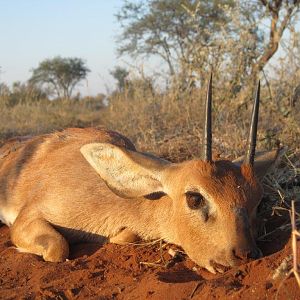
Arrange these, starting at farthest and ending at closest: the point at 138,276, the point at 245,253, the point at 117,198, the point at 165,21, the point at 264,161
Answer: the point at 165,21 → the point at 117,198 → the point at 264,161 → the point at 138,276 → the point at 245,253

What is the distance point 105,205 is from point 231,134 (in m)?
3.46

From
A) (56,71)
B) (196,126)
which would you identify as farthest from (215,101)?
(56,71)

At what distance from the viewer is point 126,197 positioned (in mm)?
4422

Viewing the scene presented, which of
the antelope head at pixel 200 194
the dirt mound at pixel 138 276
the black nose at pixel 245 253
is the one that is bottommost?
the dirt mound at pixel 138 276

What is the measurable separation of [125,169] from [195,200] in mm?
758

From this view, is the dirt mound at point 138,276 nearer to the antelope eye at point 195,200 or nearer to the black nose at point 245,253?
the black nose at point 245,253

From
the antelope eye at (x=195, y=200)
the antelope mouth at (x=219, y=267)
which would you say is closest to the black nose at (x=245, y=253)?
the antelope mouth at (x=219, y=267)

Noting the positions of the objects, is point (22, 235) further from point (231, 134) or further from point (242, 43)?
point (242, 43)

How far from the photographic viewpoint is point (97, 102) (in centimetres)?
2652

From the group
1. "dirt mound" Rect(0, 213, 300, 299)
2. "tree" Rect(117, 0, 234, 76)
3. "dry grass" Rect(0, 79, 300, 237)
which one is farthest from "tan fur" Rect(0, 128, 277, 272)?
"tree" Rect(117, 0, 234, 76)

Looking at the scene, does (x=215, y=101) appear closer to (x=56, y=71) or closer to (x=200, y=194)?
(x=200, y=194)

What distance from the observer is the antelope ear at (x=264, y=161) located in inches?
181

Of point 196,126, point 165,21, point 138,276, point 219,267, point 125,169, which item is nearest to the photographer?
point 219,267

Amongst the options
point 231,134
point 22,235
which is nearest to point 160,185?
point 22,235
